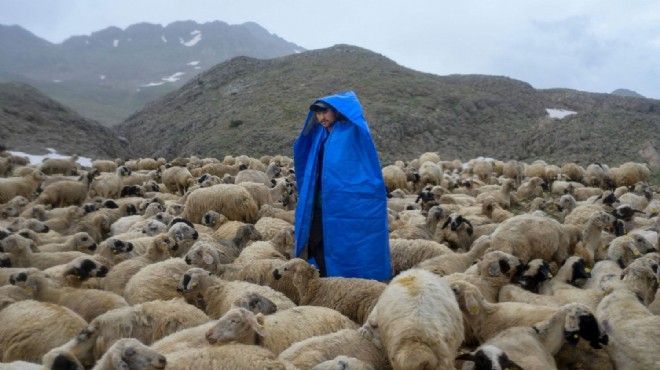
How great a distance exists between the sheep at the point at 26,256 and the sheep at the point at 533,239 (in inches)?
282

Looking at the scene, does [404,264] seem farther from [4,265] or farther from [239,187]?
[4,265]

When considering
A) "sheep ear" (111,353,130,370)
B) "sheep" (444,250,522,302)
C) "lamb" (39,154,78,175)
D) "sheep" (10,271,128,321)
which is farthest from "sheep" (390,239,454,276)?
"lamb" (39,154,78,175)

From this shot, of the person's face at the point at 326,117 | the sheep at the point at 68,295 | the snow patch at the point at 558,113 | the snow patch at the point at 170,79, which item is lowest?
the sheep at the point at 68,295

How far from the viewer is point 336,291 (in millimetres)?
6789

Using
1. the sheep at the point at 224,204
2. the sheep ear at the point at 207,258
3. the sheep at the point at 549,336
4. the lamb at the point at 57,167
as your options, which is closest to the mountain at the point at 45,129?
the lamb at the point at 57,167

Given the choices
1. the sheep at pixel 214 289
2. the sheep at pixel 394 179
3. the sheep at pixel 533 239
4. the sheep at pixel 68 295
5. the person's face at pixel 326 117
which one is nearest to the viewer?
the sheep at pixel 68 295

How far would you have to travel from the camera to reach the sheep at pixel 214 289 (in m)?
6.70

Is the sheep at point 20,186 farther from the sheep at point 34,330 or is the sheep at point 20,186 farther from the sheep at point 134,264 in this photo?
the sheep at point 34,330

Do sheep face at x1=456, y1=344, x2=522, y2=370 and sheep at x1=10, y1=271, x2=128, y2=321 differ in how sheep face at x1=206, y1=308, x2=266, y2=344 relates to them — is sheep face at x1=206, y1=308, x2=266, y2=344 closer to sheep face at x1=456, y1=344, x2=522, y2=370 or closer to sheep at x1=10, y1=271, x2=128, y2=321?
sheep face at x1=456, y1=344, x2=522, y2=370

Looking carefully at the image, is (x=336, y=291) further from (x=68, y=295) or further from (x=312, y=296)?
(x=68, y=295)

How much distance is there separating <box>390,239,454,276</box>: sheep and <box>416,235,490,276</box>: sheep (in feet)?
1.24

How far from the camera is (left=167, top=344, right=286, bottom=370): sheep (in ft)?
14.1

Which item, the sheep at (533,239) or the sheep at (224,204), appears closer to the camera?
the sheep at (533,239)

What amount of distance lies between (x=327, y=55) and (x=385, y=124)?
86.9 feet
